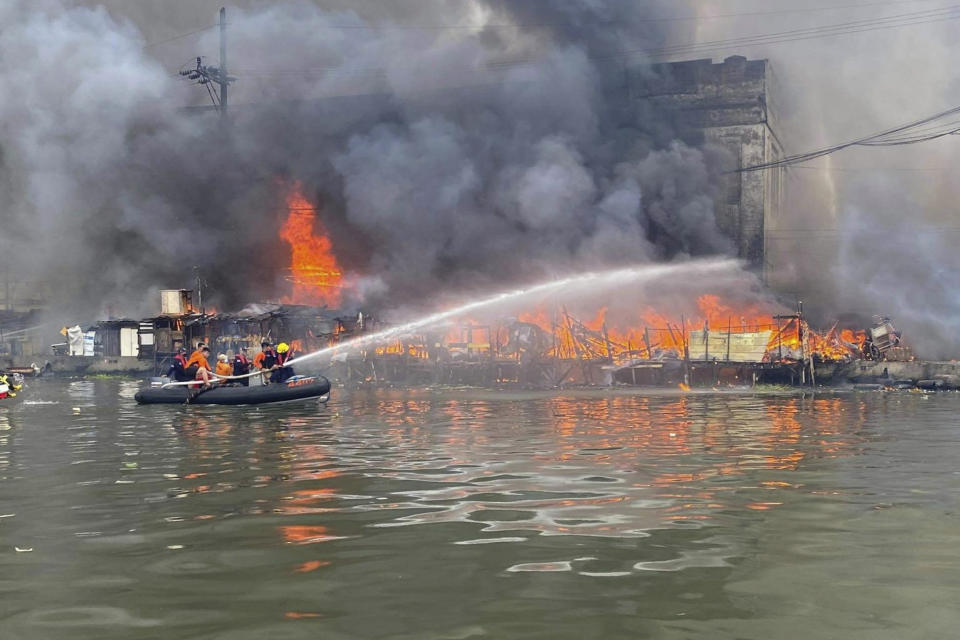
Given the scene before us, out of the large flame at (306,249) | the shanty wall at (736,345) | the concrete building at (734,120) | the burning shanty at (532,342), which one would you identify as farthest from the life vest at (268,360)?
the large flame at (306,249)

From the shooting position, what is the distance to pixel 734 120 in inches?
2464

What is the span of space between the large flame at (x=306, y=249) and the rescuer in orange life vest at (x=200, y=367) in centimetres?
4078

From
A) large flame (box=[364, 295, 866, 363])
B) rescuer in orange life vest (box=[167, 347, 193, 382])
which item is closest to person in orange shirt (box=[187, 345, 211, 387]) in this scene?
rescuer in orange life vest (box=[167, 347, 193, 382])

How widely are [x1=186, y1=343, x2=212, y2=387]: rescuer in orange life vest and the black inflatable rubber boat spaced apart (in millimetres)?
613

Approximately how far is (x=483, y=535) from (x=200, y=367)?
24.5 m

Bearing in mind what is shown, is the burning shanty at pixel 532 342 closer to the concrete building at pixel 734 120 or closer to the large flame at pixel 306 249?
the large flame at pixel 306 249

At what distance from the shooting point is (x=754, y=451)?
2119 cm

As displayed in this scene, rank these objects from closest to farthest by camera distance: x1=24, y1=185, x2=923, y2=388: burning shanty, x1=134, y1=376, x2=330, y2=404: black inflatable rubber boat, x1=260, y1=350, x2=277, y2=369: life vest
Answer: x1=134, y1=376, x2=330, y2=404: black inflatable rubber boat → x1=260, y1=350, x2=277, y2=369: life vest → x1=24, y1=185, x2=923, y2=388: burning shanty

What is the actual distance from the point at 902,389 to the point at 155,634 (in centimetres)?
4155

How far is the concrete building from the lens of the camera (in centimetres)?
6238

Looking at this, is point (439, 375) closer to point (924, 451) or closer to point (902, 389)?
point (902, 389)

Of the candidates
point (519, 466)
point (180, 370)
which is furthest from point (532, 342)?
point (519, 466)

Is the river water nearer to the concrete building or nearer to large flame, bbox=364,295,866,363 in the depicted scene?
large flame, bbox=364,295,866,363

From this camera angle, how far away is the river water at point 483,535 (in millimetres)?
8992
